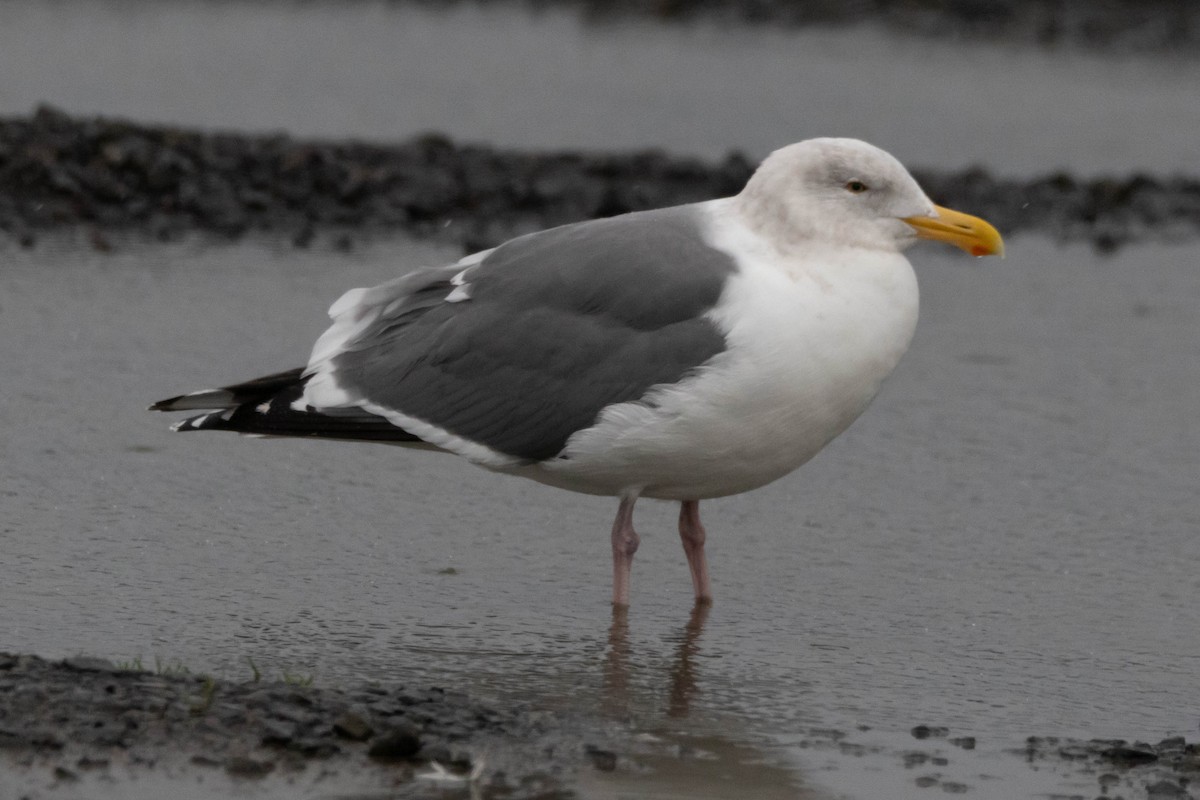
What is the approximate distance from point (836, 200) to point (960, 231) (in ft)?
1.34

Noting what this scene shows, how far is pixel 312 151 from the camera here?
36.6ft

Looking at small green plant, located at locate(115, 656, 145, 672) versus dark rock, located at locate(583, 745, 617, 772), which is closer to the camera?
dark rock, located at locate(583, 745, 617, 772)

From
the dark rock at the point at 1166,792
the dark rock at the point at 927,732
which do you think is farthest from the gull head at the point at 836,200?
the dark rock at the point at 1166,792

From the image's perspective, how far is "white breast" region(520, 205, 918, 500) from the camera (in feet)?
17.4

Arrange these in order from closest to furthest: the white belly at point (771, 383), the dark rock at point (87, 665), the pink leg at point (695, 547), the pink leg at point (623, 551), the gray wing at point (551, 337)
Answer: the dark rock at point (87, 665) → the white belly at point (771, 383) → the gray wing at point (551, 337) → the pink leg at point (623, 551) → the pink leg at point (695, 547)

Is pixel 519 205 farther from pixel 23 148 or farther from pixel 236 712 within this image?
pixel 236 712

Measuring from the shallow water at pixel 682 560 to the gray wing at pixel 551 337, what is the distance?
1.94 feet

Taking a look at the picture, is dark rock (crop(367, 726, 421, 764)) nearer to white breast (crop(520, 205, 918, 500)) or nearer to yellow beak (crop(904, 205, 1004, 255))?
white breast (crop(520, 205, 918, 500))

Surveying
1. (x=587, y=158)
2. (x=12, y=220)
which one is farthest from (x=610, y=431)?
(x=587, y=158)

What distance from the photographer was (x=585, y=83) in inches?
637

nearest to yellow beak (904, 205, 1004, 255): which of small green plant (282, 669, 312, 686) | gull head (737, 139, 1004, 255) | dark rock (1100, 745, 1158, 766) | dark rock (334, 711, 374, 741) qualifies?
gull head (737, 139, 1004, 255)

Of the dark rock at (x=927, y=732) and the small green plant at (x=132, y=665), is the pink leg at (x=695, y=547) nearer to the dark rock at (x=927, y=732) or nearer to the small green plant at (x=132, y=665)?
the dark rock at (x=927, y=732)

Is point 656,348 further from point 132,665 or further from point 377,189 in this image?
point 377,189

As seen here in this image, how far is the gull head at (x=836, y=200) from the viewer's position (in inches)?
220
